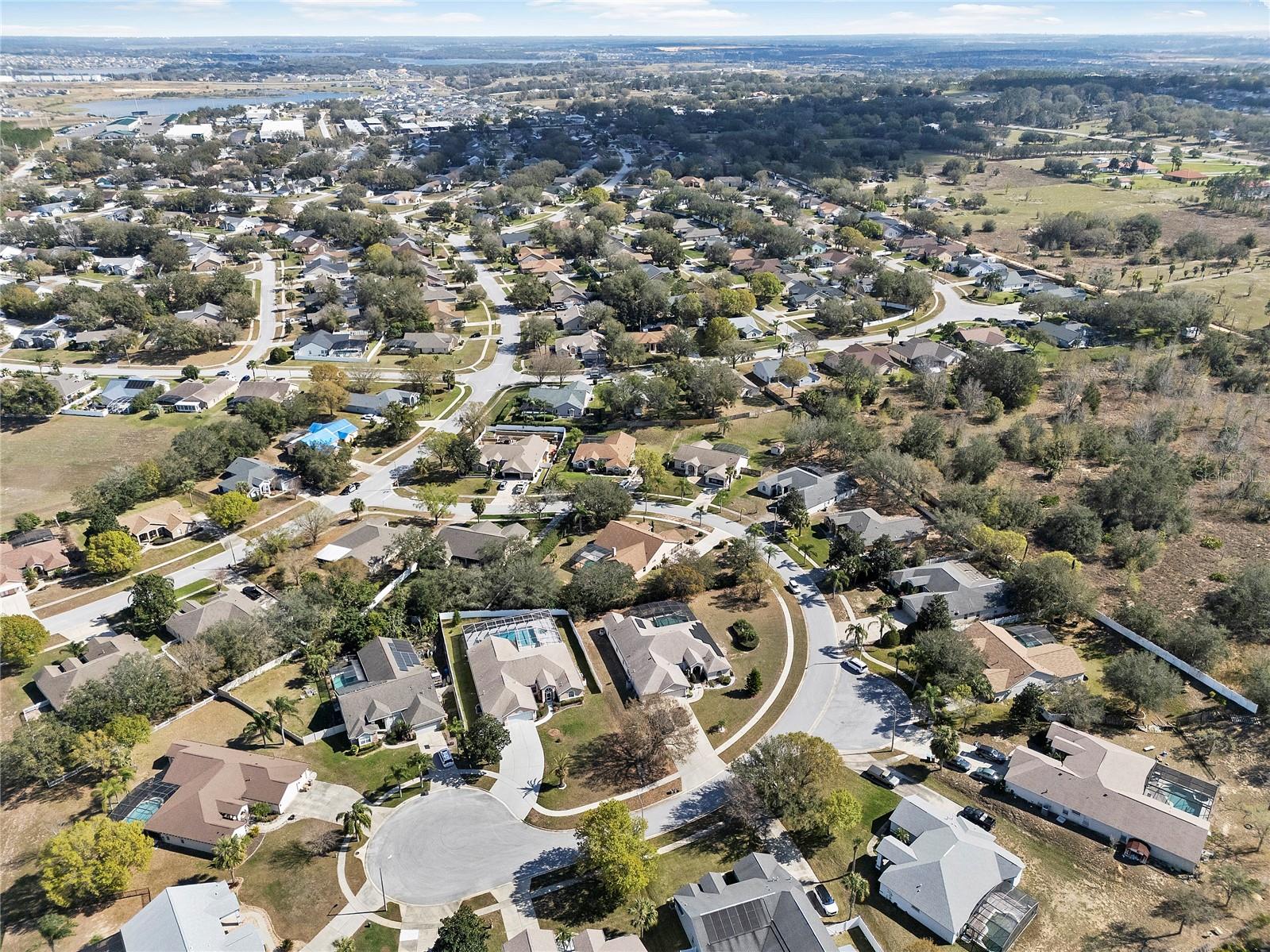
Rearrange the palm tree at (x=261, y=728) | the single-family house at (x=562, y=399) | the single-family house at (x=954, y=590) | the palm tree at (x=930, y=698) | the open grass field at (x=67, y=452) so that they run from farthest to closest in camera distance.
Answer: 1. the single-family house at (x=562, y=399)
2. the open grass field at (x=67, y=452)
3. the single-family house at (x=954, y=590)
4. the palm tree at (x=930, y=698)
5. the palm tree at (x=261, y=728)

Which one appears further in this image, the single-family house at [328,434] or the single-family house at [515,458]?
the single-family house at [328,434]

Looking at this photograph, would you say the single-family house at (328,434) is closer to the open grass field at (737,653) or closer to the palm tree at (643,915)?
the open grass field at (737,653)

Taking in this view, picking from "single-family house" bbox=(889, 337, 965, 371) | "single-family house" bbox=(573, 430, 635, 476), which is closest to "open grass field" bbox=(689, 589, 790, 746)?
"single-family house" bbox=(573, 430, 635, 476)

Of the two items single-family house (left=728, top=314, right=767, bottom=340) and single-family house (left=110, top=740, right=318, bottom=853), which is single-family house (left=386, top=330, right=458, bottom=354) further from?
single-family house (left=110, top=740, right=318, bottom=853)

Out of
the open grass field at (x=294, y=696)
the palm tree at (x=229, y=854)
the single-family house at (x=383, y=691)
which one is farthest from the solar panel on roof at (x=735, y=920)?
the open grass field at (x=294, y=696)

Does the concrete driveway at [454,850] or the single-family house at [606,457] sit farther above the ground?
the single-family house at [606,457]

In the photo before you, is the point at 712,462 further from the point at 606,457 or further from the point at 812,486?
the point at 606,457

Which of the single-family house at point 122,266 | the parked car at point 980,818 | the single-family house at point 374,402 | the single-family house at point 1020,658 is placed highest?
the single-family house at point 122,266

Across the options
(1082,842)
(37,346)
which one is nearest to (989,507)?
(1082,842)
